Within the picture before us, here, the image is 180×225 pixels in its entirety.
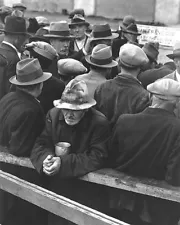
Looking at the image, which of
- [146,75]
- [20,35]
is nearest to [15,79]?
[146,75]

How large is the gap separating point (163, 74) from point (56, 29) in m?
2.10

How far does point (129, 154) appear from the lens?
328 centimetres

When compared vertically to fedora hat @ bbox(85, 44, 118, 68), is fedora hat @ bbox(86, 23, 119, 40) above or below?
above

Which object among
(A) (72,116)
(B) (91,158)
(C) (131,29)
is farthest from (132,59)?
(C) (131,29)

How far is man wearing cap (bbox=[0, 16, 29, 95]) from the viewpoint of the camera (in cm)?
516

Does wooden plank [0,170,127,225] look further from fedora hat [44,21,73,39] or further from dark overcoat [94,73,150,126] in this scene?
fedora hat [44,21,73,39]

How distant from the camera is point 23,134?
3443 millimetres

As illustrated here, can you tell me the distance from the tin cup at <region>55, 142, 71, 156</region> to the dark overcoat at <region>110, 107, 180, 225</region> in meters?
0.39

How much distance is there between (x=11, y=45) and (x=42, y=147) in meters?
2.50

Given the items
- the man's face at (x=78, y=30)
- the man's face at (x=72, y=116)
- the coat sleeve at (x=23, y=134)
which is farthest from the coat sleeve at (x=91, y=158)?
the man's face at (x=78, y=30)

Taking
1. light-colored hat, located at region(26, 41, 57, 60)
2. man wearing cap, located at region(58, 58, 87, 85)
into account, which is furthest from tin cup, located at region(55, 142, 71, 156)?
light-colored hat, located at region(26, 41, 57, 60)

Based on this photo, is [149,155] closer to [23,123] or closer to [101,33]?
[23,123]

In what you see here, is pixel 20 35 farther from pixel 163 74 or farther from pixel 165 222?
pixel 165 222

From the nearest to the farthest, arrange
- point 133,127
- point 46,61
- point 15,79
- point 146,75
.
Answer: point 133,127 → point 15,79 → point 46,61 → point 146,75
